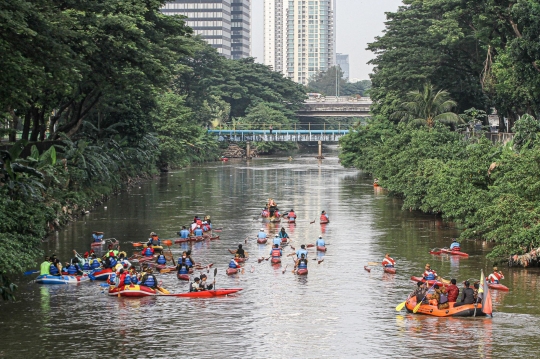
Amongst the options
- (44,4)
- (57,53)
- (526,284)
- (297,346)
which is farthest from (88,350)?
(526,284)

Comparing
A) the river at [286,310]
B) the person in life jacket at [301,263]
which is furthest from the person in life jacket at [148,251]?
the person in life jacket at [301,263]

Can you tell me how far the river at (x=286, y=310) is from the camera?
25203 mm

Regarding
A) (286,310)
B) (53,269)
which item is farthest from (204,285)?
(53,269)

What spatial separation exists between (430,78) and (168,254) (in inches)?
1843

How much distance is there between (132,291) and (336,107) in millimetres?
132983

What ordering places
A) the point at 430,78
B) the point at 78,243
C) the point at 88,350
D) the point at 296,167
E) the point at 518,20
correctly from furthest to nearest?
the point at 296,167 → the point at 430,78 → the point at 518,20 → the point at 78,243 → the point at 88,350

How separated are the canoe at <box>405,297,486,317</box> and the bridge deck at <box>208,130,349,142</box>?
106074mm

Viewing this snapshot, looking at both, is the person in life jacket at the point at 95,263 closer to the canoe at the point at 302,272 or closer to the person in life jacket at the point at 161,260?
the person in life jacket at the point at 161,260

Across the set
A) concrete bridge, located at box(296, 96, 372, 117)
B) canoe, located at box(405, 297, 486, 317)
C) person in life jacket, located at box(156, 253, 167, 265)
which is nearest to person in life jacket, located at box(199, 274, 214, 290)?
person in life jacket, located at box(156, 253, 167, 265)

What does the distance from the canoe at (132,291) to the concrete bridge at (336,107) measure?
424ft

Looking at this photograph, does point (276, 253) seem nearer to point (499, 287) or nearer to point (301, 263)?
point (301, 263)

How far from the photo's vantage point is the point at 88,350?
2502cm

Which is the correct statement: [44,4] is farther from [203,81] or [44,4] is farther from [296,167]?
[203,81]

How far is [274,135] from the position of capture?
13925 cm
